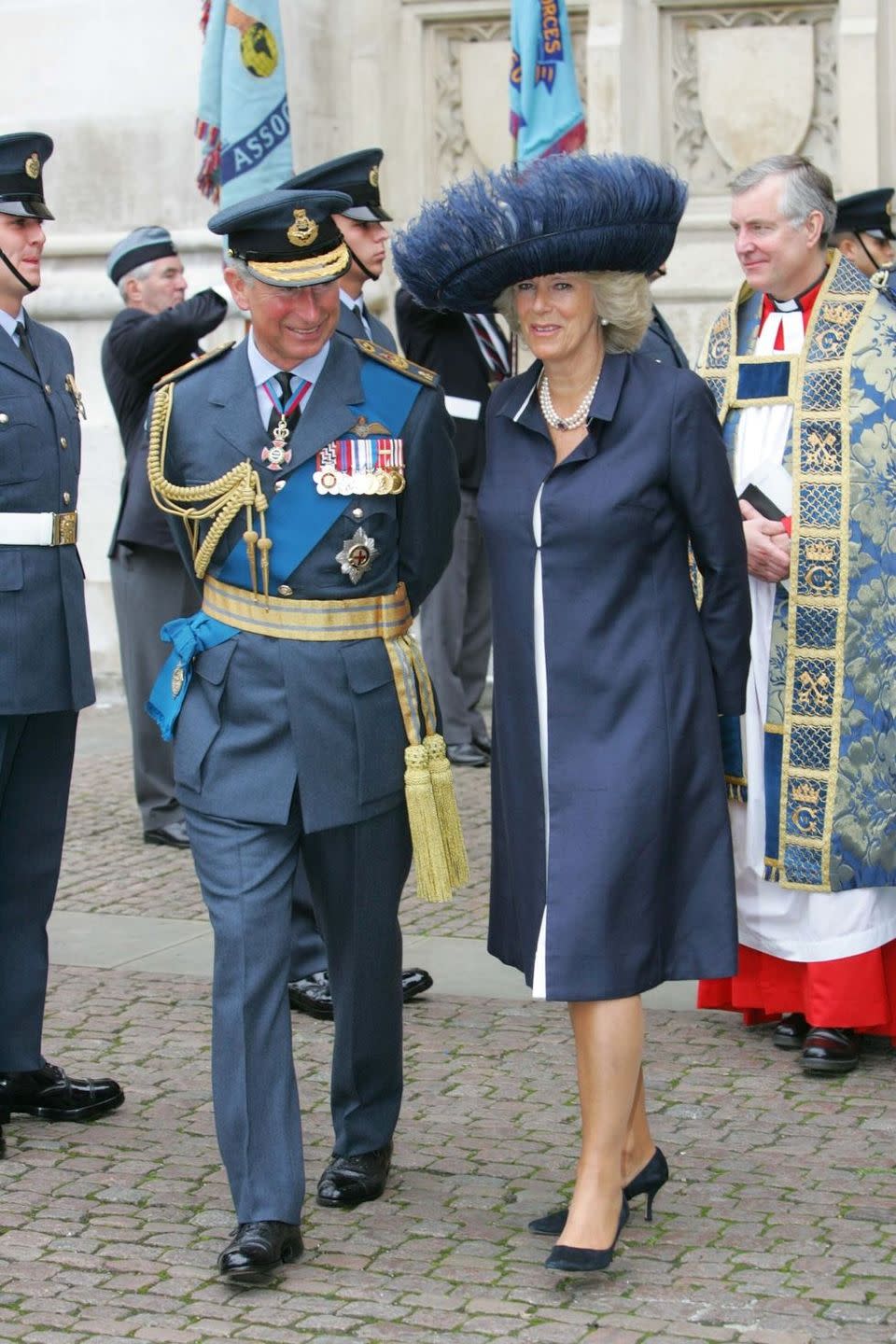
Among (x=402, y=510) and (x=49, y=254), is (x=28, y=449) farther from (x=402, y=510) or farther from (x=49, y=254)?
(x=49, y=254)

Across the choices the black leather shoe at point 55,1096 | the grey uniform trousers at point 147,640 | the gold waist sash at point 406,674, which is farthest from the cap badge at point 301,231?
the grey uniform trousers at point 147,640

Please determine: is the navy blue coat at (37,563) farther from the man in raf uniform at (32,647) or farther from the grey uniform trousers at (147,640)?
the grey uniform trousers at (147,640)

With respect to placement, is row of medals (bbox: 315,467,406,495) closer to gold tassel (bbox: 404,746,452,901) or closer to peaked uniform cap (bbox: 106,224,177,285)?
gold tassel (bbox: 404,746,452,901)

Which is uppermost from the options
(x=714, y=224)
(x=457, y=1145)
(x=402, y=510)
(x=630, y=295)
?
(x=714, y=224)

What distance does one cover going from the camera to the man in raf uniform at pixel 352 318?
5.78 meters

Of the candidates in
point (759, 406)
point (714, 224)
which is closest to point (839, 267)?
point (759, 406)

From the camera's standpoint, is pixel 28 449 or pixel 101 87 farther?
pixel 101 87

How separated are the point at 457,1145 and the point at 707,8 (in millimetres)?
7052

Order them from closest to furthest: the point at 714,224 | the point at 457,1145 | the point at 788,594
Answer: the point at 457,1145
the point at 788,594
the point at 714,224

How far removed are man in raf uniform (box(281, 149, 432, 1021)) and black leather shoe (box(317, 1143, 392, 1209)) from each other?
122 cm

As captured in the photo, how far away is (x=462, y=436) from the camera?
30.0 feet

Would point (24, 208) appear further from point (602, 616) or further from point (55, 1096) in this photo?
point (55, 1096)

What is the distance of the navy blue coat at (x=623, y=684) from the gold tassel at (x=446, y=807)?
0.22 metres

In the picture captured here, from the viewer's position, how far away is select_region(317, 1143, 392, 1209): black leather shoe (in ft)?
14.9
